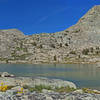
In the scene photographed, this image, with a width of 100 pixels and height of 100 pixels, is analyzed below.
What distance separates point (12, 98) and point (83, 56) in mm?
180963

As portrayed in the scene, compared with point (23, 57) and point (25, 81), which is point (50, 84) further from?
point (23, 57)

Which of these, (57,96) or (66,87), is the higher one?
(57,96)

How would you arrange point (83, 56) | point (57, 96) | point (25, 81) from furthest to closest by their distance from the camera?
point (83, 56) < point (25, 81) < point (57, 96)

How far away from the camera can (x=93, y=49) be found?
19938 cm

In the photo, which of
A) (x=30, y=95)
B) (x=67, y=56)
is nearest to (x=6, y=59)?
(x=67, y=56)

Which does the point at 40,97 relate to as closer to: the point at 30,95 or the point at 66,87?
the point at 30,95

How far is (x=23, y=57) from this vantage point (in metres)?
188

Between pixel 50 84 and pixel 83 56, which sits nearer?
pixel 50 84

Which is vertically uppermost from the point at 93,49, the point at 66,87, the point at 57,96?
the point at 93,49

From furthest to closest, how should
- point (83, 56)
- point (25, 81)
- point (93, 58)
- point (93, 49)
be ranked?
1. point (93, 49)
2. point (83, 56)
3. point (93, 58)
4. point (25, 81)

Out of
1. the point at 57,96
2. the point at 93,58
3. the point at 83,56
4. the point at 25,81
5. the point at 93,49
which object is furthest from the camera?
the point at 93,49

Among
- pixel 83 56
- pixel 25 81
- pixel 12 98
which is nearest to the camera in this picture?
pixel 12 98

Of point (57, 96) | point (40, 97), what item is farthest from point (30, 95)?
point (57, 96)

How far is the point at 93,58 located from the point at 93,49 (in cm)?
2894
